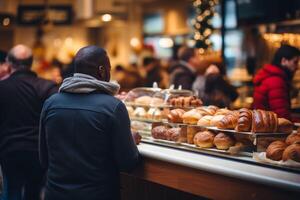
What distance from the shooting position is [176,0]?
48.9ft

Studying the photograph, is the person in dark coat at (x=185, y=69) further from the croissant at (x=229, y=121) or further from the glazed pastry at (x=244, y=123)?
the glazed pastry at (x=244, y=123)

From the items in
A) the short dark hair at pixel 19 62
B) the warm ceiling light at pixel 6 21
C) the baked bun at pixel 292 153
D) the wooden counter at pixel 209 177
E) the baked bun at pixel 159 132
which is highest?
the warm ceiling light at pixel 6 21

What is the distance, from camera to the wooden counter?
3246mm

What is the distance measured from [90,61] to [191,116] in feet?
3.23

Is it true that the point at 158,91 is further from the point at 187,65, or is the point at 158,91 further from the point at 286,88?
the point at 187,65

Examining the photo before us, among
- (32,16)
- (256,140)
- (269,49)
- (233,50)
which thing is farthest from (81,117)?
(32,16)

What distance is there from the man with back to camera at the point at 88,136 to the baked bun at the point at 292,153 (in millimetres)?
943

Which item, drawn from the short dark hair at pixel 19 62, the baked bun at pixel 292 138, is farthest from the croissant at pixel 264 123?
the short dark hair at pixel 19 62

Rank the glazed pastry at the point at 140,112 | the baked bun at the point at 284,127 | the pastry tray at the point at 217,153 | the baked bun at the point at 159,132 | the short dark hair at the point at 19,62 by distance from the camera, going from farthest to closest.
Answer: the short dark hair at the point at 19,62 < the glazed pastry at the point at 140,112 < the baked bun at the point at 159,132 < the baked bun at the point at 284,127 < the pastry tray at the point at 217,153

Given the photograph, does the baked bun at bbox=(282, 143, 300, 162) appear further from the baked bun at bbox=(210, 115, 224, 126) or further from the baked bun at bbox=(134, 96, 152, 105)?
the baked bun at bbox=(134, 96, 152, 105)

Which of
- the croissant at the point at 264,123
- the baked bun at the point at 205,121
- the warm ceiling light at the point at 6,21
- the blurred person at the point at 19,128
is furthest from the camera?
the warm ceiling light at the point at 6,21

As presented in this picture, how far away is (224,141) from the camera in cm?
391

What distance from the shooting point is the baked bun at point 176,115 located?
449cm

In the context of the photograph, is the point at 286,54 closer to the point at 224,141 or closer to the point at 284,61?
the point at 284,61
